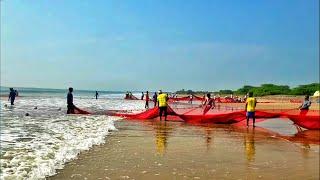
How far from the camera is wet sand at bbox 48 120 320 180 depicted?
786 cm

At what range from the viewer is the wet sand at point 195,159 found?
786cm

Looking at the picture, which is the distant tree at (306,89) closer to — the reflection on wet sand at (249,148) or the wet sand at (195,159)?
the reflection on wet sand at (249,148)

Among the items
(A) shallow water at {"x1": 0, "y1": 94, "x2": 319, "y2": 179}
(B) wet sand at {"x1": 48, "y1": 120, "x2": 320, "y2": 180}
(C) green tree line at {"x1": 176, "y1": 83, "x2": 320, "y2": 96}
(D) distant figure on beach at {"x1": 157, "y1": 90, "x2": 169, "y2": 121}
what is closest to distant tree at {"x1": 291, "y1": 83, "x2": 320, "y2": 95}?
(C) green tree line at {"x1": 176, "y1": 83, "x2": 320, "y2": 96}

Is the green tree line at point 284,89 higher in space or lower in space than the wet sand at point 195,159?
higher

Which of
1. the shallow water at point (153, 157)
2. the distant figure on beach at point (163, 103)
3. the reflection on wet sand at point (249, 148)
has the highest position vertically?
the distant figure on beach at point (163, 103)

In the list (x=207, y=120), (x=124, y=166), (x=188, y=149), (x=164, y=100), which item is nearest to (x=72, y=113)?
(x=164, y=100)

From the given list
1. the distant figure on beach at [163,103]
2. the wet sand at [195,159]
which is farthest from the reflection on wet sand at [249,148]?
the distant figure on beach at [163,103]

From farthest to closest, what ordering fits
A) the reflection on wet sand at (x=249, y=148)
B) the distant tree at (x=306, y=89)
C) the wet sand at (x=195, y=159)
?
1. the distant tree at (x=306, y=89)
2. the reflection on wet sand at (x=249, y=148)
3. the wet sand at (x=195, y=159)

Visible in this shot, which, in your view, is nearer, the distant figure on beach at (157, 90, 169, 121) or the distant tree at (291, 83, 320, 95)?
the distant figure on beach at (157, 90, 169, 121)

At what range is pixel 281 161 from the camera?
958cm

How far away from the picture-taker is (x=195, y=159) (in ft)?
31.4

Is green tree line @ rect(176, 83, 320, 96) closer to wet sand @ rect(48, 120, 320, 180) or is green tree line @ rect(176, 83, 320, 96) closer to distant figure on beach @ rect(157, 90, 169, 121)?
distant figure on beach @ rect(157, 90, 169, 121)

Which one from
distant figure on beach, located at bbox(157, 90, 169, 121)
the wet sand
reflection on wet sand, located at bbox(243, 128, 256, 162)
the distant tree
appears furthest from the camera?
the distant tree

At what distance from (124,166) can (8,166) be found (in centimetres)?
233
